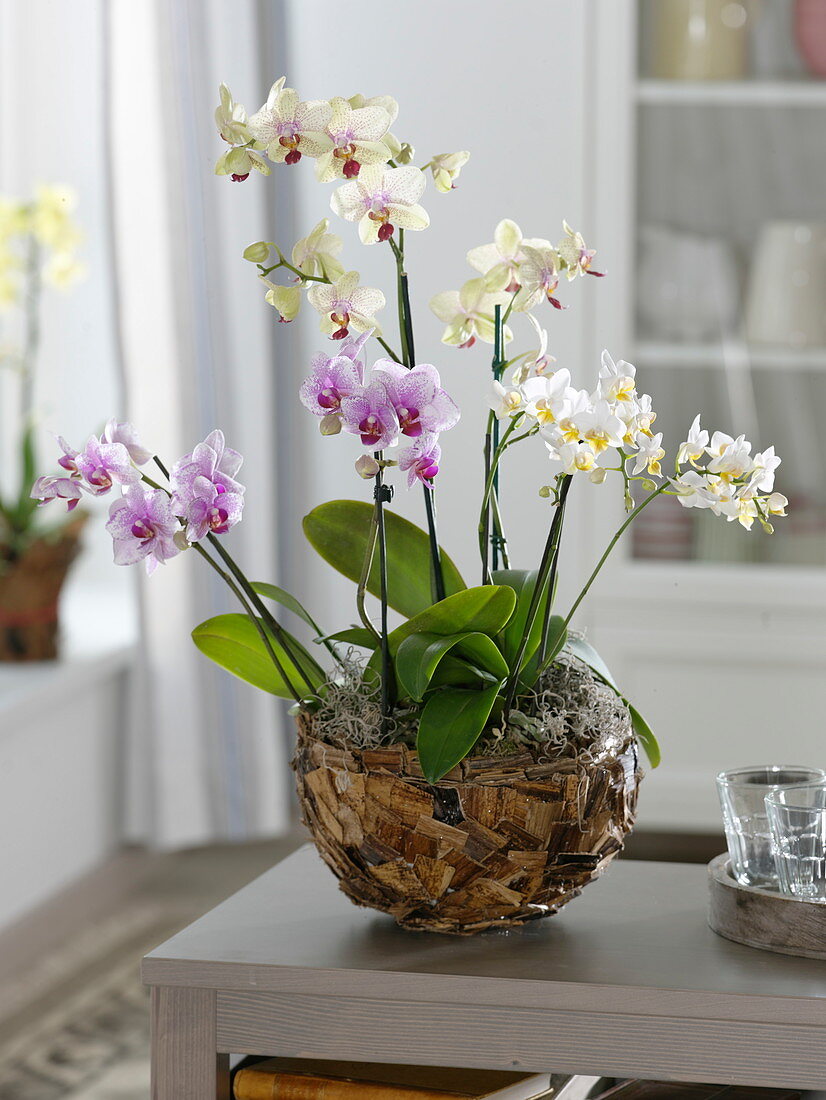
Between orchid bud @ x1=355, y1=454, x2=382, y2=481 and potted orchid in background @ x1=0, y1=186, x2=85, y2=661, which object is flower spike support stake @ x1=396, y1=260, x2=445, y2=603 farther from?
potted orchid in background @ x1=0, y1=186, x2=85, y2=661

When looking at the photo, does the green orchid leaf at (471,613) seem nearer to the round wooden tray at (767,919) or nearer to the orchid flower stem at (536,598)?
the orchid flower stem at (536,598)

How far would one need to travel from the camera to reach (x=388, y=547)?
2.92 feet

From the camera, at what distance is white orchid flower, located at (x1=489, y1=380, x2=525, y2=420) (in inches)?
28.7

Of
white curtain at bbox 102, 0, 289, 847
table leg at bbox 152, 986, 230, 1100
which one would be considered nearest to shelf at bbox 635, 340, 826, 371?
white curtain at bbox 102, 0, 289, 847

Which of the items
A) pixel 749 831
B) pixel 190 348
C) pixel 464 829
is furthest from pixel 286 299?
pixel 190 348

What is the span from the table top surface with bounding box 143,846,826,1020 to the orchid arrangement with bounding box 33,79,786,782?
12 cm

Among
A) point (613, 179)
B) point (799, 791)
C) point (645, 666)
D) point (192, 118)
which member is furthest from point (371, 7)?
point (799, 791)

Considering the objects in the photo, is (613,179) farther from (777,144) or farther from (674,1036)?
(674,1036)

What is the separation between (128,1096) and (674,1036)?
1.36 m

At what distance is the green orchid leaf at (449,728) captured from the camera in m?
0.74

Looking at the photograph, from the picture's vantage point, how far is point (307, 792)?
0.81m

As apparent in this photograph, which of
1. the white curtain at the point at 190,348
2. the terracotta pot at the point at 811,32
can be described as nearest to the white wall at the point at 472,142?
the white curtain at the point at 190,348

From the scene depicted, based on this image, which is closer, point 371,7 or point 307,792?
point 307,792

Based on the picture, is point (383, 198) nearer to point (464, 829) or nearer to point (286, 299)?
point (286, 299)
